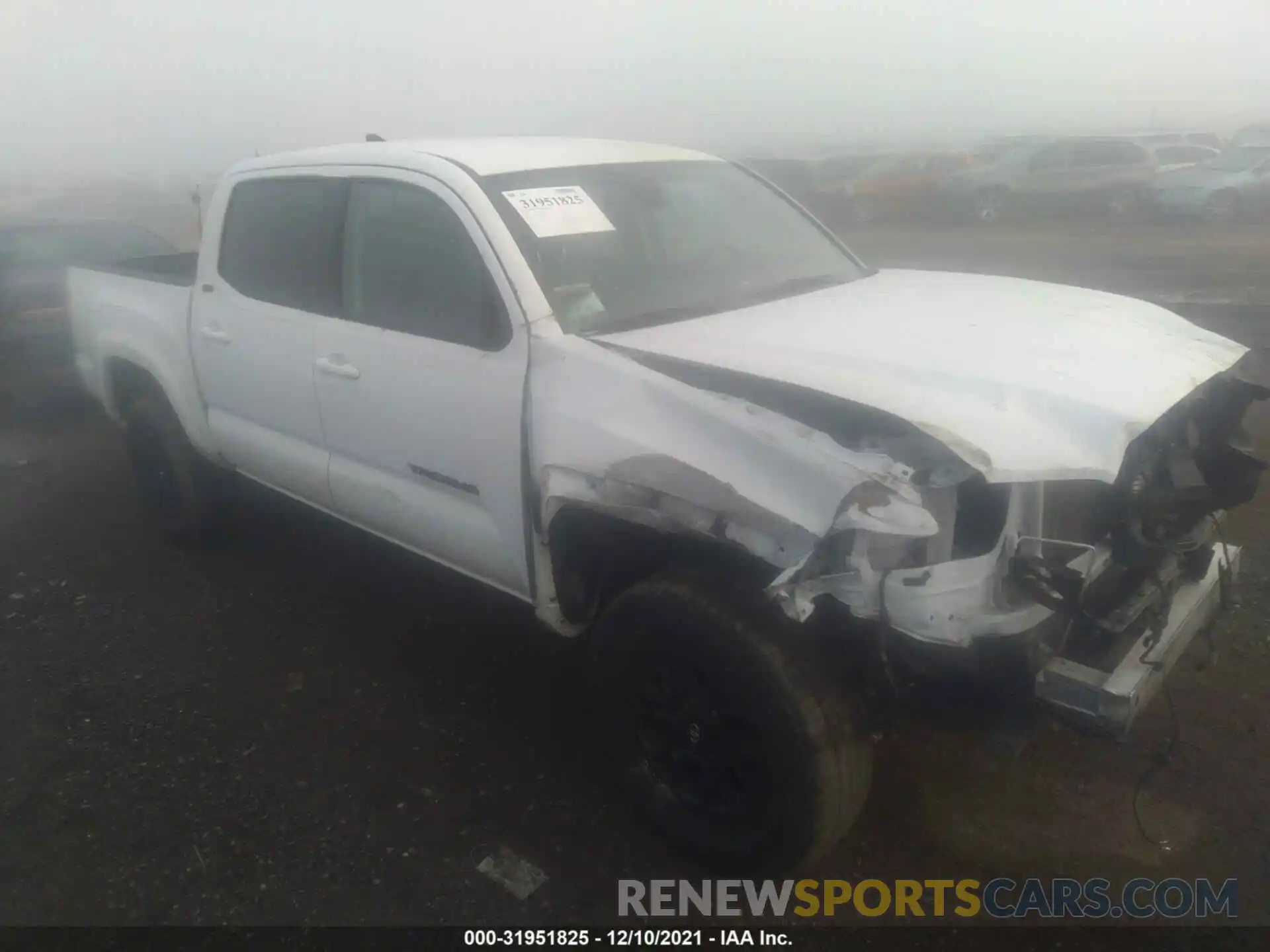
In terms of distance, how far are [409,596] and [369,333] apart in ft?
4.67

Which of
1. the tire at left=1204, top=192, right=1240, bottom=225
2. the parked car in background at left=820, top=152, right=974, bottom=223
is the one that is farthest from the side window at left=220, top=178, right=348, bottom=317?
the parked car in background at left=820, top=152, right=974, bottom=223

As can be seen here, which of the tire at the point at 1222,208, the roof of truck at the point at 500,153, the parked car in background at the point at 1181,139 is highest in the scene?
A: the roof of truck at the point at 500,153


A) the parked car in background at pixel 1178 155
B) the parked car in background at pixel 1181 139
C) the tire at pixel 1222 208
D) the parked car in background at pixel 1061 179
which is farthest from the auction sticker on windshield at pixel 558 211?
the parked car in background at pixel 1181 139

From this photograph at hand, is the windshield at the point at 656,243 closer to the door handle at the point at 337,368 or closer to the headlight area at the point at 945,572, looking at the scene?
the door handle at the point at 337,368

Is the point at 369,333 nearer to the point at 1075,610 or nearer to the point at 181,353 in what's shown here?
the point at 181,353

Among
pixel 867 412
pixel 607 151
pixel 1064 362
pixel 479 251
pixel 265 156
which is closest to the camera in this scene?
pixel 867 412

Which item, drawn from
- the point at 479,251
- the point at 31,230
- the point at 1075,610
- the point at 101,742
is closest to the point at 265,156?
the point at 479,251

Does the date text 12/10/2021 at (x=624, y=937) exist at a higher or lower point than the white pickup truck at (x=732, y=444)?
lower

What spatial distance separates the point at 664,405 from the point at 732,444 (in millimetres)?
226

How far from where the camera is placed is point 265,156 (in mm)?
3887

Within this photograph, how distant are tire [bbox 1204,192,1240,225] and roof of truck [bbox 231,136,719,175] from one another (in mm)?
13168

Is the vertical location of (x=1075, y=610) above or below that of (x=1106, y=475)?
below

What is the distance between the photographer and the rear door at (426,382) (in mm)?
2693

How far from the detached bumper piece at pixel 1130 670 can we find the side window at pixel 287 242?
97.6 inches
